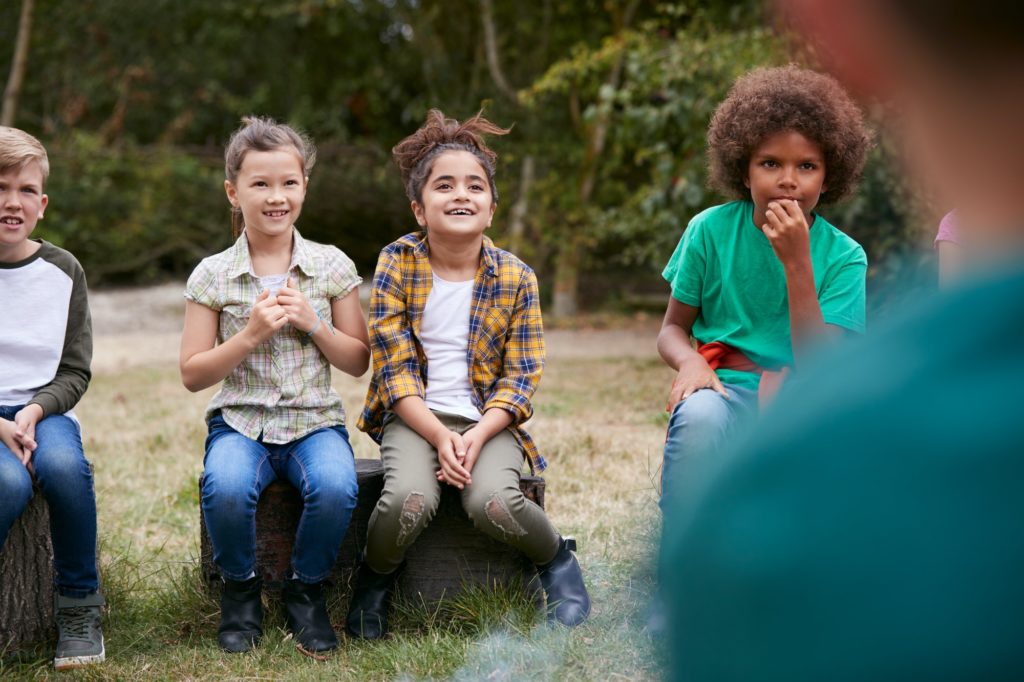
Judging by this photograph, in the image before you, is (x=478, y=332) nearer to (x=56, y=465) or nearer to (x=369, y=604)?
(x=369, y=604)

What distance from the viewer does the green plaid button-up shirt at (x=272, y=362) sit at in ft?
9.92

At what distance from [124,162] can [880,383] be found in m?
14.4

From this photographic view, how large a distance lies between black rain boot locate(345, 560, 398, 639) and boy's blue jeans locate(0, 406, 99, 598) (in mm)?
666

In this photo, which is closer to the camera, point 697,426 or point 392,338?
point 697,426

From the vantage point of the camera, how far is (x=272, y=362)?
3.07 metres

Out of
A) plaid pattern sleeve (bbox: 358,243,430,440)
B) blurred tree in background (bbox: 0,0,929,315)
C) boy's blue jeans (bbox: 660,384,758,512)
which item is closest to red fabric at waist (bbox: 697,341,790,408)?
boy's blue jeans (bbox: 660,384,758,512)

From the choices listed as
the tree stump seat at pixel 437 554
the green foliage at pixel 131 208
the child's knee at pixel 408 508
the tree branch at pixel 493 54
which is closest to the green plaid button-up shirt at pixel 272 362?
the tree stump seat at pixel 437 554

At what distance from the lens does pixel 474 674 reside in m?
2.67

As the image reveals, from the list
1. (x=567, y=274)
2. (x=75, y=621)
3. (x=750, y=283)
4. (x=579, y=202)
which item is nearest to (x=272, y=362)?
(x=75, y=621)

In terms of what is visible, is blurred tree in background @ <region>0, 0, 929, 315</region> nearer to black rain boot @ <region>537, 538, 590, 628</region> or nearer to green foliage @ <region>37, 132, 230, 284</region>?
green foliage @ <region>37, 132, 230, 284</region>

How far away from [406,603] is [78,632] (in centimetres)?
84

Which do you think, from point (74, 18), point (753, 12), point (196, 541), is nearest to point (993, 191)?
point (196, 541)

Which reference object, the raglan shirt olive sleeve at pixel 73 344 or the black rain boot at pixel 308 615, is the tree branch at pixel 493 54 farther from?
the black rain boot at pixel 308 615

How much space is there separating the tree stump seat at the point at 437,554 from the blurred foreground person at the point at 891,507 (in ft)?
8.09
